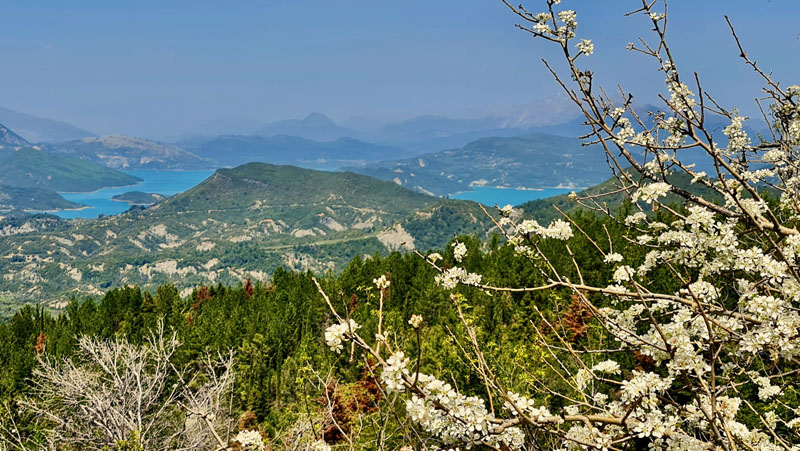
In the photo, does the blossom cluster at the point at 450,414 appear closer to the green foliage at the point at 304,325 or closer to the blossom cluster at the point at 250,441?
the blossom cluster at the point at 250,441

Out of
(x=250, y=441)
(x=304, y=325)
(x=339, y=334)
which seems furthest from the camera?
(x=304, y=325)


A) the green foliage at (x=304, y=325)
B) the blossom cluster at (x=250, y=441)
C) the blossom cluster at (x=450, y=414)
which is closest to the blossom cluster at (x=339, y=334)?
the blossom cluster at (x=450, y=414)

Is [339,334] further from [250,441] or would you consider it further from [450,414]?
[250,441]

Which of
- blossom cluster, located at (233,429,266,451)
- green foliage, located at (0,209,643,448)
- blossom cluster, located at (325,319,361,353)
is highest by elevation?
blossom cluster, located at (325,319,361,353)

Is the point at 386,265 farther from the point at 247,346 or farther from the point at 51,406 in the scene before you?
the point at 51,406

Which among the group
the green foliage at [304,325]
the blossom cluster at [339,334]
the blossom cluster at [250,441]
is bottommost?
the green foliage at [304,325]

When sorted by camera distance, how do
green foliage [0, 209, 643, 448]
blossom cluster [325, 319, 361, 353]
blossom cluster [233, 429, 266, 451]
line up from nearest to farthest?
blossom cluster [325, 319, 361, 353]
blossom cluster [233, 429, 266, 451]
green foliage [0, 209, 643, 448]

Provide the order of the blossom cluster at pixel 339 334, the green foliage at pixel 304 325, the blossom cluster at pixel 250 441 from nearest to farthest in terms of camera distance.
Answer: the blossom cluster at pixel 339 334
the blossom cluster at pixel 250 441
the green foliage at pixel 304 325

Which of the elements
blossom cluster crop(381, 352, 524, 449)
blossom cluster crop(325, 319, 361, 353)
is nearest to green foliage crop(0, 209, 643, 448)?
blossom cluster crop(381, 352, 524, 449)

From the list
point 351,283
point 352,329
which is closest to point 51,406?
point 352,329

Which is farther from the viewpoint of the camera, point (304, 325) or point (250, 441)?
point (304, 325)

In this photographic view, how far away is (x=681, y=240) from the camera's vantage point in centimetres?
385

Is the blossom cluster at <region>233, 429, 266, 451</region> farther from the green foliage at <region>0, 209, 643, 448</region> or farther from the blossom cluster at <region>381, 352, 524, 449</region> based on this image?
the green foliage at <region>0, 209, 643, 448</region>

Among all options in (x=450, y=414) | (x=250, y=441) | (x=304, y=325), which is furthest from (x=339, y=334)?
(x=304, y=325)
